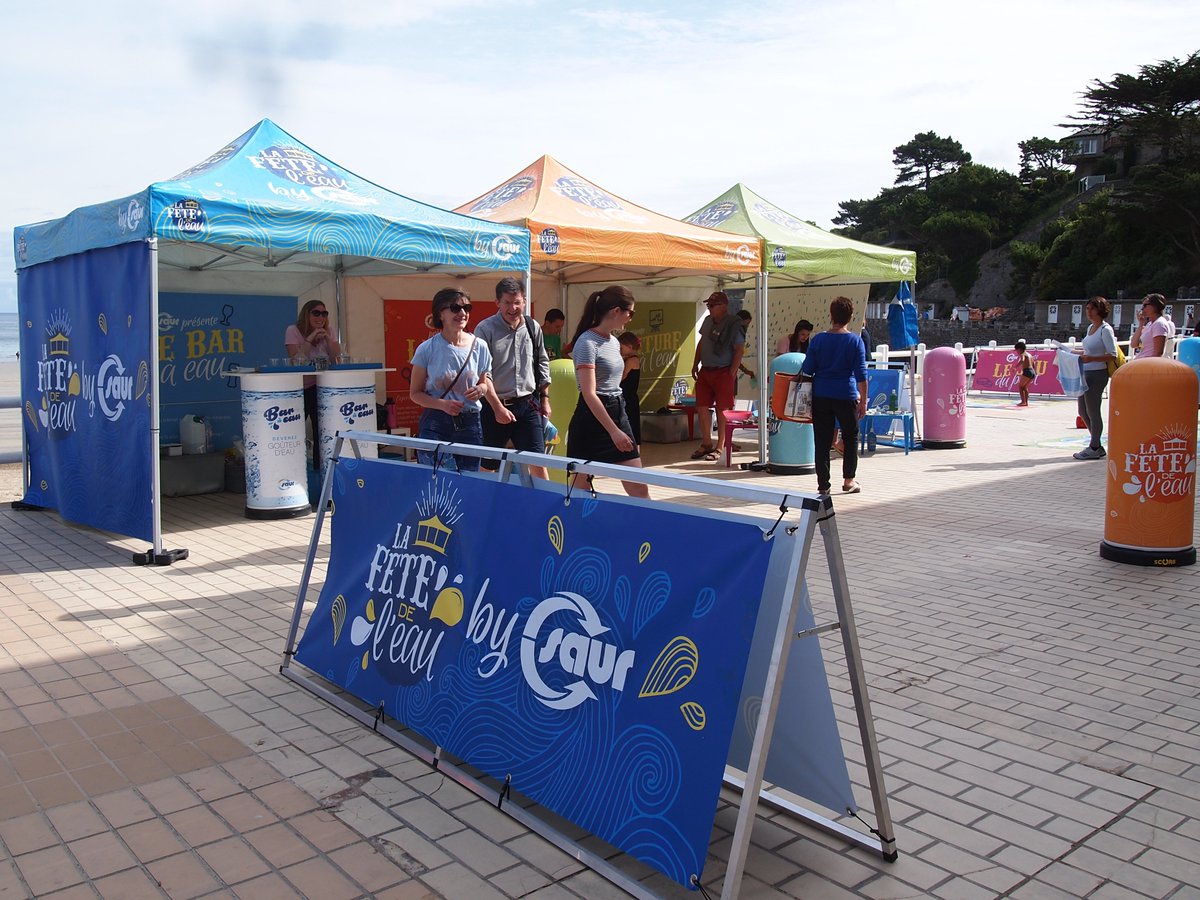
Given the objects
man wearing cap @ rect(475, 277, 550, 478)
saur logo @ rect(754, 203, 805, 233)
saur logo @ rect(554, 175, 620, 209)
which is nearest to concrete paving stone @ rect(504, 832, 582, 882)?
man wearing cap @ rect(475, 277, 550, 478)

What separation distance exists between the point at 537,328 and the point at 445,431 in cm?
115

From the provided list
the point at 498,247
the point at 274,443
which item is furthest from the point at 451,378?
the point at 274,443

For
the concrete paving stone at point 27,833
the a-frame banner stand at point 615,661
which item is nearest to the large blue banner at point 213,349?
the a-frame banner stand at point 615,661

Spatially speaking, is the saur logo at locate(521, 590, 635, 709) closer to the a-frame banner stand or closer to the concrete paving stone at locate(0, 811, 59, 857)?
the a-frame banner stand

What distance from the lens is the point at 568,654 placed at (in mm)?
3121

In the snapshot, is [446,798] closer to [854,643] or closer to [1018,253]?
[854,643]

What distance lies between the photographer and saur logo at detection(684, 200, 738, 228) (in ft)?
42.6

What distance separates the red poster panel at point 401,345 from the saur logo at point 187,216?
15.7 feet

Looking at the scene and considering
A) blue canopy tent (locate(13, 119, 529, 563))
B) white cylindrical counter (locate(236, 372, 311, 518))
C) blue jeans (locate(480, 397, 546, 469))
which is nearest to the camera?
blue jeans (locate(480, 397, 546, 469))

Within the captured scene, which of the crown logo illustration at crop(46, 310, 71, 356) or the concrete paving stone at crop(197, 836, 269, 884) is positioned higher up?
the crown logo illustration at crop(46, 310, 71, 356)

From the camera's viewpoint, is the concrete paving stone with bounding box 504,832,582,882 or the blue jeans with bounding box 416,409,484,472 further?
the blue jeans with bounding box 416,409,484,472

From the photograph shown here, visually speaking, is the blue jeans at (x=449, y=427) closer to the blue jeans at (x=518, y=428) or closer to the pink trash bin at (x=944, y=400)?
the blue jeans at (x=518, y=428)

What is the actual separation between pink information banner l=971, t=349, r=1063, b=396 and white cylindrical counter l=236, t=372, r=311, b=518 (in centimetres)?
1607

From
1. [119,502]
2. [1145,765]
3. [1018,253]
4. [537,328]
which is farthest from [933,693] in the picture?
[1018,253]
